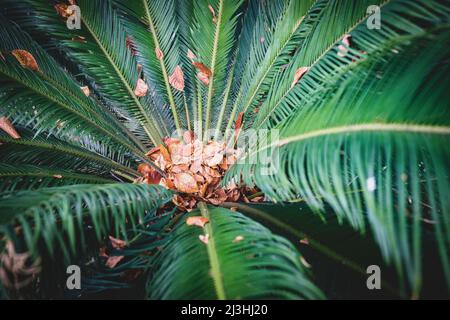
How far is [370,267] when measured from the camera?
2.69 feet

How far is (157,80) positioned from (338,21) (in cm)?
107

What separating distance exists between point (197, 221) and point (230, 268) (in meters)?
0.32

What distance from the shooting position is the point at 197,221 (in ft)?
3.38

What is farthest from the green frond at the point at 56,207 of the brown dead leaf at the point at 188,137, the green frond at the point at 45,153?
the brown dead leaf at the point at 188,137

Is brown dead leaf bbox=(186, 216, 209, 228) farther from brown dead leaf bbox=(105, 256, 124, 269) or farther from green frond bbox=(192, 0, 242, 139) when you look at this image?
green frond bbox=(192, 0, 242, 139)

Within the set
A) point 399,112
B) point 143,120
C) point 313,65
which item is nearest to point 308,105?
point 399,112

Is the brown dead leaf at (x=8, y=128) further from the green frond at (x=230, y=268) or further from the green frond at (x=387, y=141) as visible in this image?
the green frond at (x=387, y=141)

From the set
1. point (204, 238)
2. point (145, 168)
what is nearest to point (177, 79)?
point (145, 168)

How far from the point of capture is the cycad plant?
2.27ft

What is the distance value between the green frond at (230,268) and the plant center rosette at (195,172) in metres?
0.49

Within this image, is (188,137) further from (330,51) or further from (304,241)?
(304,241)

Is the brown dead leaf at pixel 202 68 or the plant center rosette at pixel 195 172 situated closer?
the plant center rosette at pixel 195 172

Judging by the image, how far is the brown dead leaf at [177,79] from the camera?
1773 millimetres
